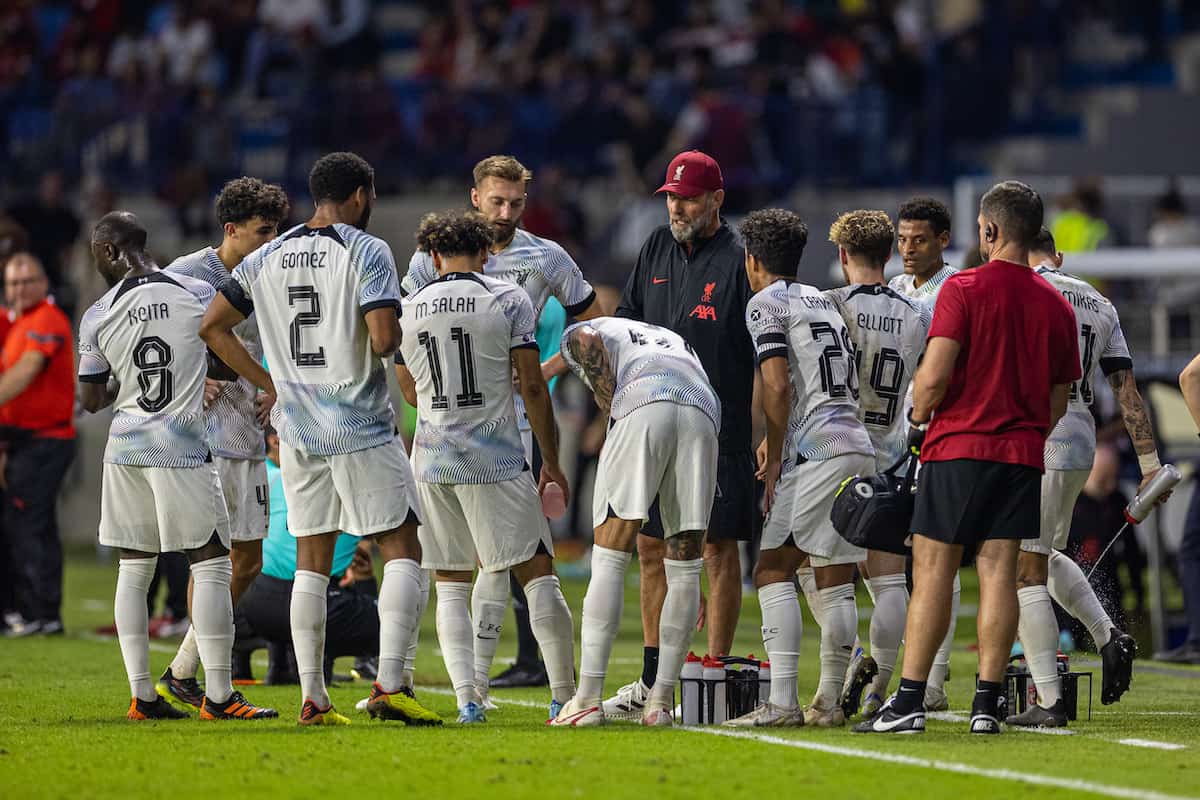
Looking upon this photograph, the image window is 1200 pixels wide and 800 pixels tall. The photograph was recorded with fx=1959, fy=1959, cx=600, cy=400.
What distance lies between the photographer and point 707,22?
2417 cm

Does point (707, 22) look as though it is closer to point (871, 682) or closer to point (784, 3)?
point (784, 3)

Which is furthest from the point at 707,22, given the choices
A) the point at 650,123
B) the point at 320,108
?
the point at 320,108

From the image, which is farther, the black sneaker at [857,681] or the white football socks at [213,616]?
the black sneaker at [857,681]

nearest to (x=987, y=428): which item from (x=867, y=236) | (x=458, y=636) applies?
(x=867, y=236)

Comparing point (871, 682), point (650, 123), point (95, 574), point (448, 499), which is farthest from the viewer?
point (650, 123)

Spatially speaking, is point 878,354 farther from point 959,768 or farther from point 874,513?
point 959,768

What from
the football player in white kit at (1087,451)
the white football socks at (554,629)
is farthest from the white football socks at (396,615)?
the football player in white kit at (1087,451)

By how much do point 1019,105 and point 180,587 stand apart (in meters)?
13.8

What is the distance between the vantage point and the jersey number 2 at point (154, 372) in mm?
8500

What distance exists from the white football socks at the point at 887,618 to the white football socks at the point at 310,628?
7.92 feet

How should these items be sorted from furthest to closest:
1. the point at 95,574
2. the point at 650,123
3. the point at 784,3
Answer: the point at 784,3, the point at 650,123, the point at 95,574

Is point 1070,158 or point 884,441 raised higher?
point 1070,158

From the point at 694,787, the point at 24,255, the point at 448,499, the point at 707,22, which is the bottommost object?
the point at 694,787

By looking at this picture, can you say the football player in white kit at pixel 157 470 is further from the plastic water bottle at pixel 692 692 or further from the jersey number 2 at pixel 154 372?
the plastic water bottle at pixel 692 692
